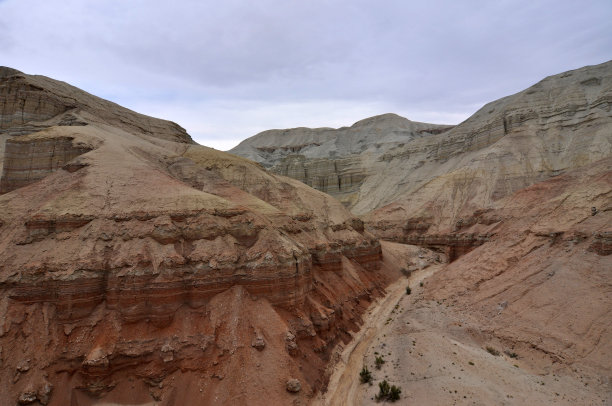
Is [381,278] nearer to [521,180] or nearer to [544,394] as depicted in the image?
[544,394]

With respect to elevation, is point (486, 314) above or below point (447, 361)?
above

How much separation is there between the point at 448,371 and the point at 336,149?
A: 10074 centimetres

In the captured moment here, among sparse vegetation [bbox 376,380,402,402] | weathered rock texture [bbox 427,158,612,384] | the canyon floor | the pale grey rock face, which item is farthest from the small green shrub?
the pale grey rock face

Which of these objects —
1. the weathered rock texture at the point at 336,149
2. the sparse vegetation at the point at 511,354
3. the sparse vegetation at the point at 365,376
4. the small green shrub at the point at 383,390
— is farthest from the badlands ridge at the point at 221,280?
the weathered rock texture at the point at 336,149

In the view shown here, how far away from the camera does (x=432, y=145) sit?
77625 millimetres

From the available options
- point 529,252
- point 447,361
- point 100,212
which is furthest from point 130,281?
point 529,252

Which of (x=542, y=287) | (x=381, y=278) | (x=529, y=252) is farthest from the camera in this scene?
(x=381, y=278)

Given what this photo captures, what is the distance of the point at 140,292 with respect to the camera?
1705 centimetres

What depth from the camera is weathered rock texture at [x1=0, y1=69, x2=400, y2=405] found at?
15.4 metres

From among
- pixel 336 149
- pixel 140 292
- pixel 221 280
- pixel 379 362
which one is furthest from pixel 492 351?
pixel 336 149

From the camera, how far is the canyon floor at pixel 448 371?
16.2 metres

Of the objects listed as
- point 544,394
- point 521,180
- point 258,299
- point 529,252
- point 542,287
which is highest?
point 521,180

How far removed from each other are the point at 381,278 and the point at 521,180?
92.6ft

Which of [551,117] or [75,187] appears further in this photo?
[551,117]
